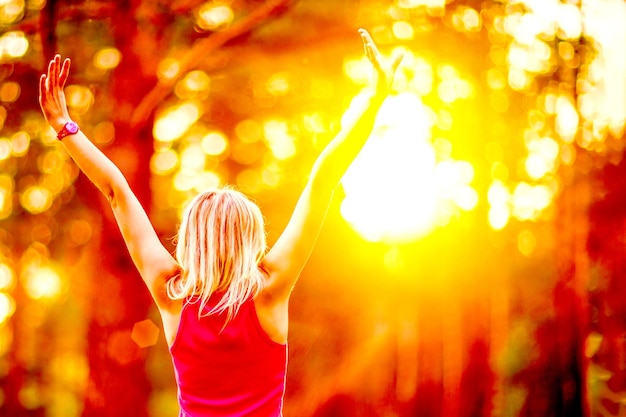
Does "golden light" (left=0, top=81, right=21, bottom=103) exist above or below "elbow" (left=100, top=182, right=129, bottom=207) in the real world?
below

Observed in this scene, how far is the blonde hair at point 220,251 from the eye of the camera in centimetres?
178

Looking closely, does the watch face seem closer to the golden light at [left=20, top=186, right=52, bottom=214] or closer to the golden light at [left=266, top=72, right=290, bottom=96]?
the golden light at [left=266, top=72, right=290, bottom=96]

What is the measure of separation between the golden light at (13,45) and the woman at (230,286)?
21.1 ft

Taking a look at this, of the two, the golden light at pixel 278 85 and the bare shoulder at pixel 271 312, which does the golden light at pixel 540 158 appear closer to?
the golden light at pixel 278 85

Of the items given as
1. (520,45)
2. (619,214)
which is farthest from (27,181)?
(619,214)

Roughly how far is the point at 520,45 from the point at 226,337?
31.5 feet

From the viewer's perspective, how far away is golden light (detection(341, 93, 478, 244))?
9.94 m

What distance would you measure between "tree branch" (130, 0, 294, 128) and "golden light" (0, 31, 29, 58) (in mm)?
2133

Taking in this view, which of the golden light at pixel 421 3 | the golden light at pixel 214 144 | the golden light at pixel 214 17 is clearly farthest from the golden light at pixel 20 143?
the golden light at pixel 421 3

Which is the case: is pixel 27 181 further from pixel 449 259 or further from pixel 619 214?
pixel 619 214

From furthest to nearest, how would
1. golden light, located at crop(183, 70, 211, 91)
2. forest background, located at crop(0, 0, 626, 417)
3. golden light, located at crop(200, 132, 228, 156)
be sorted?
golden light, located at crop(200, 132, 228, 156)
golden light, located at crop(183, 70, 211, 91)
forest background, located at crop(0, 0, 626, 417)

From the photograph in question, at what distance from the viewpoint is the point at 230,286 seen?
5.85 ft

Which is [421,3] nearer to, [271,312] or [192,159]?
[192,159]

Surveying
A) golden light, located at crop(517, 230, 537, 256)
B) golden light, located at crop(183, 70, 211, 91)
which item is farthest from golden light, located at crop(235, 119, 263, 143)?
golden light, located at crop(517, 230, 537, 256)
